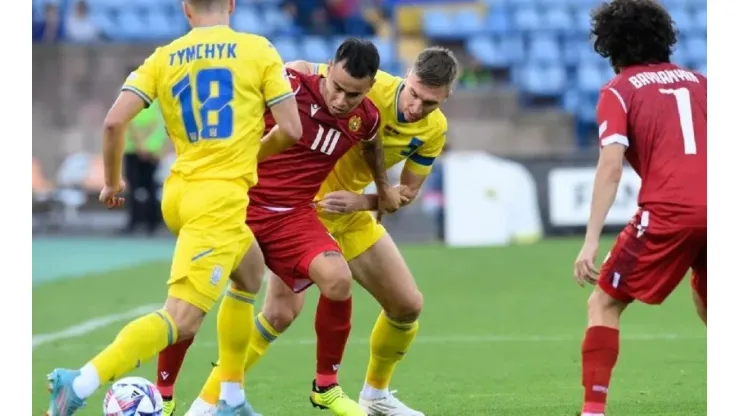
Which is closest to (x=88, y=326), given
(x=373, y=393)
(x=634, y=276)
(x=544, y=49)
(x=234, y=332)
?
(x=373, y=393)

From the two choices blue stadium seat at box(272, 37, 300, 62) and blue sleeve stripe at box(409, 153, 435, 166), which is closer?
blue sleeve stripe at box(409, 153, 435, 166)

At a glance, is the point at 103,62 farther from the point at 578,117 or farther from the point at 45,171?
the point at 578,117

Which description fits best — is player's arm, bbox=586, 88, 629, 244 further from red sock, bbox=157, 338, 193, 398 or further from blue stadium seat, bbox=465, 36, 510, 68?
blue stadium seat, bbox=465, 36, 510, 68

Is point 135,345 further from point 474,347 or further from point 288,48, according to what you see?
point 288,48

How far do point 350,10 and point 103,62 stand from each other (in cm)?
419

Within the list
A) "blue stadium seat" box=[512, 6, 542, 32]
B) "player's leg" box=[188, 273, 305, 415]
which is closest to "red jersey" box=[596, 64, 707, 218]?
"player's leg" box=[188, 273, 305, 415]

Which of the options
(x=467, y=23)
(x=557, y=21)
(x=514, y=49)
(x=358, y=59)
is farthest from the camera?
(x=557, y=21)

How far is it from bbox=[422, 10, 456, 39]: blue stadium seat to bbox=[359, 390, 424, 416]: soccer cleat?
51.9 feet

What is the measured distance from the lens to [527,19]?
22.6 metres

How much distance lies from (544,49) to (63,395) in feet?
59.4

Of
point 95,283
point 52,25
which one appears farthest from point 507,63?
point 95,283

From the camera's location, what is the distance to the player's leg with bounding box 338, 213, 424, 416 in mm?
6383

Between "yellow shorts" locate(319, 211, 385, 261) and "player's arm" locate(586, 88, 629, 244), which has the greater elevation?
"player's arm" locate(586, 88, 629, 244)

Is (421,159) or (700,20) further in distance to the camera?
(700,20)
